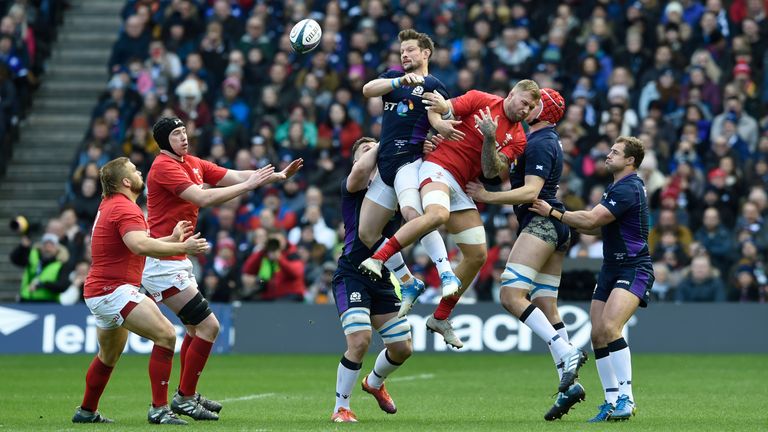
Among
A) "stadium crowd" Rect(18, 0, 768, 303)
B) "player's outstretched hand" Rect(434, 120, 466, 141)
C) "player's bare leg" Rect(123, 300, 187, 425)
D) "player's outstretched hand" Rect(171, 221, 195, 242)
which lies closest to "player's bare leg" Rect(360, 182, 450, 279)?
"player's outstretched hand" Rect(434, 120, 466, 141)

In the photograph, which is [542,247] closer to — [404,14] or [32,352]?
[32,352]

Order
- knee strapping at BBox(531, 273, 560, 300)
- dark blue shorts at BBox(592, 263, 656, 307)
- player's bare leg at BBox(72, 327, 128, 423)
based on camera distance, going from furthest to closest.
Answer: knee strapping at BBox(531, 273, 560, 300), dark blue shorts at BBox(592, 263, 656, 307), player's bare leg at BBox(72, 327, 128, 423)

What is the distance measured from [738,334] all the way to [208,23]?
41.1ft

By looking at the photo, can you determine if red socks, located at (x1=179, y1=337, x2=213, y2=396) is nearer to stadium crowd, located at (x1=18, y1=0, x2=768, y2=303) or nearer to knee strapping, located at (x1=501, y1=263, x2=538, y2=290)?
knee strapping, located at (x1=501, y1=263, x2=538, y2=290)

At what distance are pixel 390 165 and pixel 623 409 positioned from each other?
10.4ft

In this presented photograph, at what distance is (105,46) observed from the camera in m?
31.4

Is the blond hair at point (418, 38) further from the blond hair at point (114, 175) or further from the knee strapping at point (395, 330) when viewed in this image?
the blond hair at point (114, 175)

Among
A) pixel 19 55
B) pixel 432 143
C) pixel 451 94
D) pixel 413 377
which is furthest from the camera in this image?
pixel 19 55

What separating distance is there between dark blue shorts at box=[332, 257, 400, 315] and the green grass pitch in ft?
3.54

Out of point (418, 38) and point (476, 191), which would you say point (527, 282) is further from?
point (418, 38)

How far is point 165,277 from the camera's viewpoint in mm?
13438

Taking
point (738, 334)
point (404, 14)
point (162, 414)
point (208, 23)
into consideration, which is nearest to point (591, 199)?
point (738, 334)

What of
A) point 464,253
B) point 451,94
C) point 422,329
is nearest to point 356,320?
point 464,253

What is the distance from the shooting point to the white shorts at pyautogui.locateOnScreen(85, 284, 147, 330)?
12438 mm
